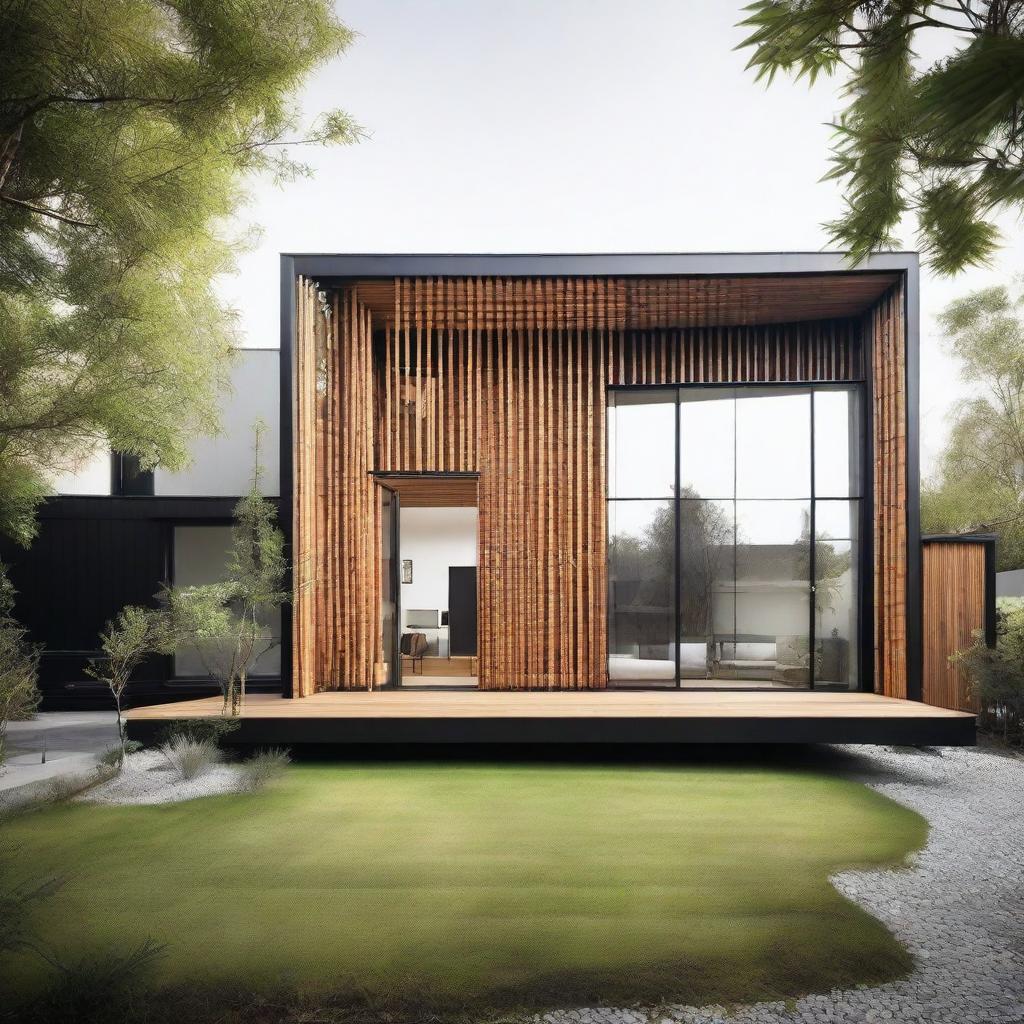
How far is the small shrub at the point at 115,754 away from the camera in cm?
614

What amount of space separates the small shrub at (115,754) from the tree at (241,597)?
A: 83cm

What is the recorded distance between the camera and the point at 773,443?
27.6 feet

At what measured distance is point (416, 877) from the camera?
13.2 feet

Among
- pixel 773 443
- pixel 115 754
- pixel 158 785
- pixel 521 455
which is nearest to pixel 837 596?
pixel 773 443

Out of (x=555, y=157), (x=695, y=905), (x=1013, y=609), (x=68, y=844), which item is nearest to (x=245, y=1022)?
(x=695, y=905)

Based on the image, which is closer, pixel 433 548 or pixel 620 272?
pixel 620 272

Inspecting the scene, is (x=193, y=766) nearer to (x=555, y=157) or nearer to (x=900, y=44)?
(x=900, y=44)

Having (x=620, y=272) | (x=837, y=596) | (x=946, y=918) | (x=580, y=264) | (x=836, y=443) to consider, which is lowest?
(x=946, y=918)

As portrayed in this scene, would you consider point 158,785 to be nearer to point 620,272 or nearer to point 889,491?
point 620,272

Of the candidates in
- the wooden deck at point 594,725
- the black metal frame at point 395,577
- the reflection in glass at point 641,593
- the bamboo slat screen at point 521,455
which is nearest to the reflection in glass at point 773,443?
the reflection in glass at point 641,593

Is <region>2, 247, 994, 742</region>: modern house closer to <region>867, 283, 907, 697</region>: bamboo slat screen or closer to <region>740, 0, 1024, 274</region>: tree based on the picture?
<region>867, 283, 907, 697</region>: bamboo slat screen

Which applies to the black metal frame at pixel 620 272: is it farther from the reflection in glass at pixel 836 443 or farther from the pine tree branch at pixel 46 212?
the pine tree branch at pixel 46 212

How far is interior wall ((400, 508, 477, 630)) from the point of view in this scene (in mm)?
12641

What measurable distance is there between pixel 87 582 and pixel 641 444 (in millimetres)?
7468
